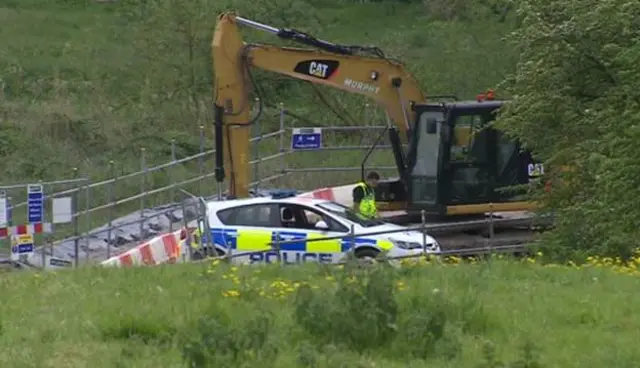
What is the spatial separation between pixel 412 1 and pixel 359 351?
55.4 metres

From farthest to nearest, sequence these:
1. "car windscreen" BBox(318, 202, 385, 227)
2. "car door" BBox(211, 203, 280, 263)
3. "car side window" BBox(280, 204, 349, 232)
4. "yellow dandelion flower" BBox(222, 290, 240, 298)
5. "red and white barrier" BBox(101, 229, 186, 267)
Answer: "car windscreen" BBox(318, 202, 385, 227), "car side window" BBox(280, 204, 349, 232), "car door" BBox(211, 203, 280, 263), "red and white barrier" BBox(101, 229, 186, 267), "yellow dandelion flower" BBox(222, 290, 240, 298)

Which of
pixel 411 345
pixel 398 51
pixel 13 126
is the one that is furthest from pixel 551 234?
pixel 398 51

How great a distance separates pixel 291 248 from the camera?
2036 centimetres

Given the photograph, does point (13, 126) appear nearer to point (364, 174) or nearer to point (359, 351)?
point (364, 174)

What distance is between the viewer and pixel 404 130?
26.4 m

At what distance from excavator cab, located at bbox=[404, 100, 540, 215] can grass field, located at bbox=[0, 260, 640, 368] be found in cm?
1117

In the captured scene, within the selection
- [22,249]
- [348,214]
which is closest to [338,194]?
[348,214]

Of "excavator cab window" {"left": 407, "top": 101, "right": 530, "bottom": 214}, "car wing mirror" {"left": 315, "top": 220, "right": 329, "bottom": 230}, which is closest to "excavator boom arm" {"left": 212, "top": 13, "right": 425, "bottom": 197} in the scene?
"excavator cab window" {"left": 407, "top": 101, "right": 530, "bottom": 214}

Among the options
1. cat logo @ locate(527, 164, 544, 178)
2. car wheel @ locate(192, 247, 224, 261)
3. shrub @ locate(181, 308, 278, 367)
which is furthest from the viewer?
cat logo @ locate(527, 164, 544, 178)

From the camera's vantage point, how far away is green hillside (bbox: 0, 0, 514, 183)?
3503 centimetres

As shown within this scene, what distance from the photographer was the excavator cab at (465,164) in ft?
82.2

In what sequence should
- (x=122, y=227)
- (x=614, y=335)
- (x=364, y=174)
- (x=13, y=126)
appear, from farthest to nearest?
(x=13, y=126) < (x=364, y=174) < (x=122, y=227) < (x=614, y=335)

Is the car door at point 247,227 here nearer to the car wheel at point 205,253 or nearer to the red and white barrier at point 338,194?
the car wheel at point 205,253

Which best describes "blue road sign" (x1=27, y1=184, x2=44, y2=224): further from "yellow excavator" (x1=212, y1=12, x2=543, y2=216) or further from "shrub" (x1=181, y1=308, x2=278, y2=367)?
"shrub" (x1=181, y1=308, x2=278, y2=367)
